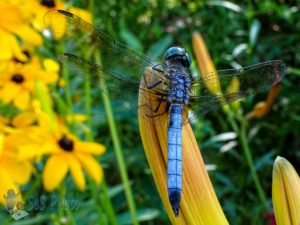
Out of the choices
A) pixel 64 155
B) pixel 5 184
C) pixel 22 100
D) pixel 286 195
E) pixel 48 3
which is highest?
pixel 48 3

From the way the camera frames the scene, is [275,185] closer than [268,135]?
Yes

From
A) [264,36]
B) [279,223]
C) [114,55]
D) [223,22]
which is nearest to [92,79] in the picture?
[114,55]

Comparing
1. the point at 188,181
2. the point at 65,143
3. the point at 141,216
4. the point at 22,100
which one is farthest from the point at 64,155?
the point at 188,181

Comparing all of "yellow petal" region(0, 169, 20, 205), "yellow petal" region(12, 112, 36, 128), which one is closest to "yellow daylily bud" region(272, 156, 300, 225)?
"yellow petal" region(0, 169, 20, 205)

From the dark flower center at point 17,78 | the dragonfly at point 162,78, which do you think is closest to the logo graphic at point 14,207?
the dragonfly at point 162,78

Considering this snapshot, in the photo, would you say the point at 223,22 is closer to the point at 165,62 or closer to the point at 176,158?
the point at 165,62

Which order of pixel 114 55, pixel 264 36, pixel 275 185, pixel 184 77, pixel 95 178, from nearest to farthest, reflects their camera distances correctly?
pixel 275 185 < pixel 184 77 < pixel 114 55 < pixel 95 178 < pixel 264 36

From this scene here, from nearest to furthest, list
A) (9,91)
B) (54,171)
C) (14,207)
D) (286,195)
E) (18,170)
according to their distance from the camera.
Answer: (286,195) < (14,207) < (18,170) < (54,171) < (9,91)

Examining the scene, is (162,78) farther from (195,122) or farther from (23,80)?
(195,122)
